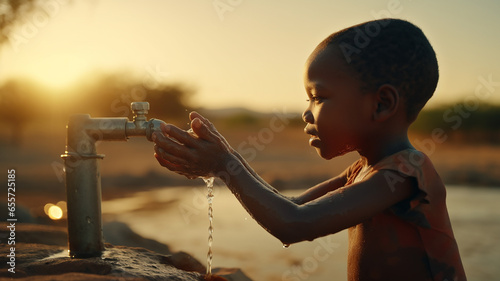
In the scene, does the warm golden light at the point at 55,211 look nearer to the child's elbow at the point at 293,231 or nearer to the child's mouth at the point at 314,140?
the child's mouth at the point at 314,140

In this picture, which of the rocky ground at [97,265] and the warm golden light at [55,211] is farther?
the warm golden light at [55,211]

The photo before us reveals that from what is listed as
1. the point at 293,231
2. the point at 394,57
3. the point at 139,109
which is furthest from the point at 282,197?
the point at 139,109

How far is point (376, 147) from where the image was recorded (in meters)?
2.22

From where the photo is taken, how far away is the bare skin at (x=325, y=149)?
1.89 metres

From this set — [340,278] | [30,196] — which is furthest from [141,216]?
[30,196]

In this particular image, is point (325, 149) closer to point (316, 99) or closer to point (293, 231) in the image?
Result: point (316, 99)

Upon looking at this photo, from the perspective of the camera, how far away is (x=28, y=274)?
2291 millimetres

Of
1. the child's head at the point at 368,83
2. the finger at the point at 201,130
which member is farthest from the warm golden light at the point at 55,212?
the child's head at the point at 368,83

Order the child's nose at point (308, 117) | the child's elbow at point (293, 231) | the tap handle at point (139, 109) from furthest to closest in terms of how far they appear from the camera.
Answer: the tap handle at point (139, 109) → the child's nose at point (308, 117) → the child's elbow at point (293, 231)

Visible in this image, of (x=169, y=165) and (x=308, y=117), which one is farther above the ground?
(x=308, y=117)

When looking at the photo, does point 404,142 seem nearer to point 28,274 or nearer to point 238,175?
point 238,175

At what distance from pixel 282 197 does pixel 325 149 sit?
0.37 m

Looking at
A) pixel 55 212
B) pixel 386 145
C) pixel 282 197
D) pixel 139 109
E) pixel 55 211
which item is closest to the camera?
pixel 282 197

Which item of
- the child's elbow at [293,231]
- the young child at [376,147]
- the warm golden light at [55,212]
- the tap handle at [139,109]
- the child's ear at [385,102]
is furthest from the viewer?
Answer: the warm golden light at [55,212]
